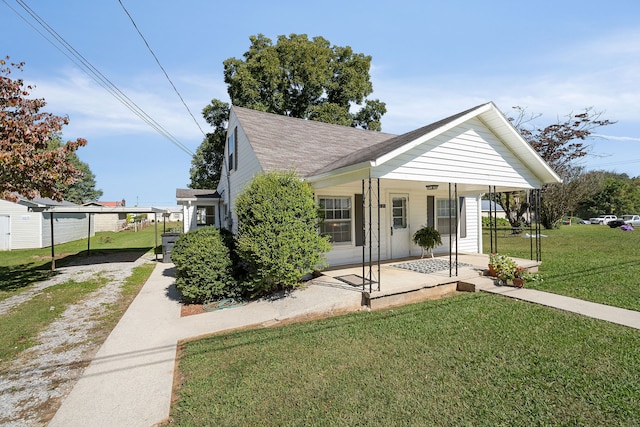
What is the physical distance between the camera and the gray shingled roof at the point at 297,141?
8586 millimetres

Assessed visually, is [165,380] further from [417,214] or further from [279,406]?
[417,214]

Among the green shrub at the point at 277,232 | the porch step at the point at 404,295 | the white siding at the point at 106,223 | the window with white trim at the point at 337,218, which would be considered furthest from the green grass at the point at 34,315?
the white siding at the point at 106,223

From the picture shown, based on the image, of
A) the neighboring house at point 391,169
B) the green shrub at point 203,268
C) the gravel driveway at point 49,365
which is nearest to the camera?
the gravel driveway at point 49,365

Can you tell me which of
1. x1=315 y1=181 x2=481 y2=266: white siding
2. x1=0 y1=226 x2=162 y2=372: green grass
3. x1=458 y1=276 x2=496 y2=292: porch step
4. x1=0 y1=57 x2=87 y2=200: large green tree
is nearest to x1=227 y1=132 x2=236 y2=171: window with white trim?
x1=0 y1=57 x2=87 y2=200: large green tree

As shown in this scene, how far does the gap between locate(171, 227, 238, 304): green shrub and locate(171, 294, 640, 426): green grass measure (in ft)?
6.53

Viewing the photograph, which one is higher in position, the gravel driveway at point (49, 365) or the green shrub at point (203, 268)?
the green shrub at point (203, 268)

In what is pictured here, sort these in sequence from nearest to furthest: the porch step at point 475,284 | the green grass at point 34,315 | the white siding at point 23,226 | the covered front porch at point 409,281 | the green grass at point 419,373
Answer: the green grass at point 419,373 < the green grass at point 34,315 < the covered front porch at point 409,281 < the porch step at point 475,284 < the white siding at point 23,226

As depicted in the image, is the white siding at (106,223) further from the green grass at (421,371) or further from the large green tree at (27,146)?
the green grass at (421,371)

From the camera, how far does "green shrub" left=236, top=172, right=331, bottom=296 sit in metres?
5.97

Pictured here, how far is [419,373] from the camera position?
11.3 ft

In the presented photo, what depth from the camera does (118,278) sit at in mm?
9984

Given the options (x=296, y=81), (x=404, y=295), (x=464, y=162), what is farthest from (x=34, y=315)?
(x=296, y=81)

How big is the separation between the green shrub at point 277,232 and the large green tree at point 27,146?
5.88 meters

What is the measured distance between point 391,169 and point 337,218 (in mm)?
2879
